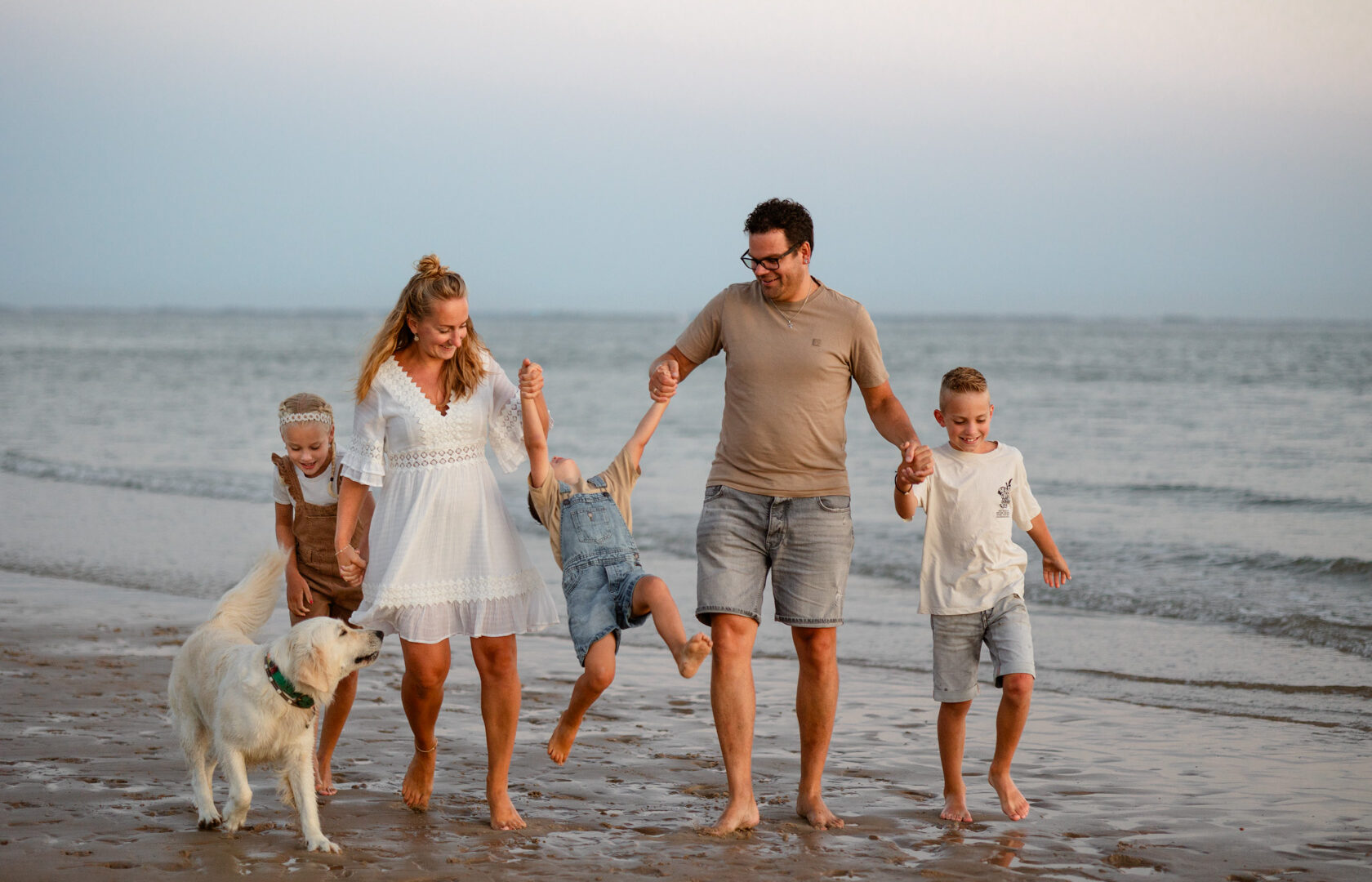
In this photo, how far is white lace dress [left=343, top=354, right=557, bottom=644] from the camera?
426 cm

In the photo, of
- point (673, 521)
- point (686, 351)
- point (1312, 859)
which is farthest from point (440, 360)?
point (673, 521)

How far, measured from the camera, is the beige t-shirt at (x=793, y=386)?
446 centimetres

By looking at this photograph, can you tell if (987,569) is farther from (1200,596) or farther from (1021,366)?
(1021,366)

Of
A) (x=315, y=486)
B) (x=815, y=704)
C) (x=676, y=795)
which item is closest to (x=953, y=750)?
(x=815, y=704)

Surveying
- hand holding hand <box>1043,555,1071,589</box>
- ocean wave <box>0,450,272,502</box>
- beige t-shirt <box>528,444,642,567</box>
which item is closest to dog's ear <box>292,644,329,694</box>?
beige t-shirt <box>528,444,642,567</box>

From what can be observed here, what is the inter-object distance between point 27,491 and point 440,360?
1289 cm

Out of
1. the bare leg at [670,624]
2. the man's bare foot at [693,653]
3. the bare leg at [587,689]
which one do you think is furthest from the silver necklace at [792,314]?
the bare leg at [587,689]

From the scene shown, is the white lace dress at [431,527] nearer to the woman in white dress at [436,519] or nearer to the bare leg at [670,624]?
the woman in white dress at [436,519]

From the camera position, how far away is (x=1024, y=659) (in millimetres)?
4422

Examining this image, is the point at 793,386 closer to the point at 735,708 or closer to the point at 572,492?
the point at 572,492

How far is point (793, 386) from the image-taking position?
4.46 meters

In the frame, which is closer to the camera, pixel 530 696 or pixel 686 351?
pixel 686 351

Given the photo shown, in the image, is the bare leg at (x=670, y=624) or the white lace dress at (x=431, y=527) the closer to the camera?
the bare leg at (x=670, y=624)

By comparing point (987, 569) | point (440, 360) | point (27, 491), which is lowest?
point (27, 491)
